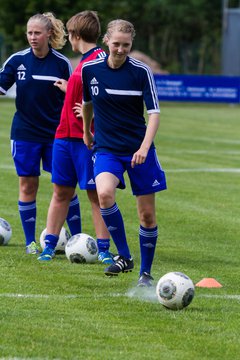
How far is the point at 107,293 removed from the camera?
8.75 metres

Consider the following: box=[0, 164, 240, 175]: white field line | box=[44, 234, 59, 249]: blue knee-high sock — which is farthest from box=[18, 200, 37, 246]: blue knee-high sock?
box=[0, 164, 240, 175]: white field line

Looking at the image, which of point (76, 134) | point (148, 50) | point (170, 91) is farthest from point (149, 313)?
point (148, 50)

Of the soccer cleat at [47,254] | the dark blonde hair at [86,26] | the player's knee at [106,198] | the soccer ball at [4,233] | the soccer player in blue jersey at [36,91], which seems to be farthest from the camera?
the soccer ball at [4,233]

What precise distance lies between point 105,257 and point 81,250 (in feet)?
0.91

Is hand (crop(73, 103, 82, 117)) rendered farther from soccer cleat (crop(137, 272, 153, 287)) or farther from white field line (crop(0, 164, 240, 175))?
white field line (crop(0, 164, 240, 175))

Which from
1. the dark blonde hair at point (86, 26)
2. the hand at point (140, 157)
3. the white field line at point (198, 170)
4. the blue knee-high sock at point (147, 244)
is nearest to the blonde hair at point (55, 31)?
the dark blonde hair at point (86, 26)

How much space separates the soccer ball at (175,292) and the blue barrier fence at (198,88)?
1450 inches

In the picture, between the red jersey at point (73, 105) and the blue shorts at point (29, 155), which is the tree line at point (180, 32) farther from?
the red jersey at point (73, 105)

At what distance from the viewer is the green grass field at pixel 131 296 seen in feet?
22.7

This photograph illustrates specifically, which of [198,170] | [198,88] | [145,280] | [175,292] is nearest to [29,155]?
[145,280]

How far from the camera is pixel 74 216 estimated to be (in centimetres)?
1120

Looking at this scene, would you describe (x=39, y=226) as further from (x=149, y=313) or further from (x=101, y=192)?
(x=149, y=313)

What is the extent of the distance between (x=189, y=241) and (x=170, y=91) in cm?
3462

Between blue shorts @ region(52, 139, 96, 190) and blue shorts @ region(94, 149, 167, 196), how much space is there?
1083mm
